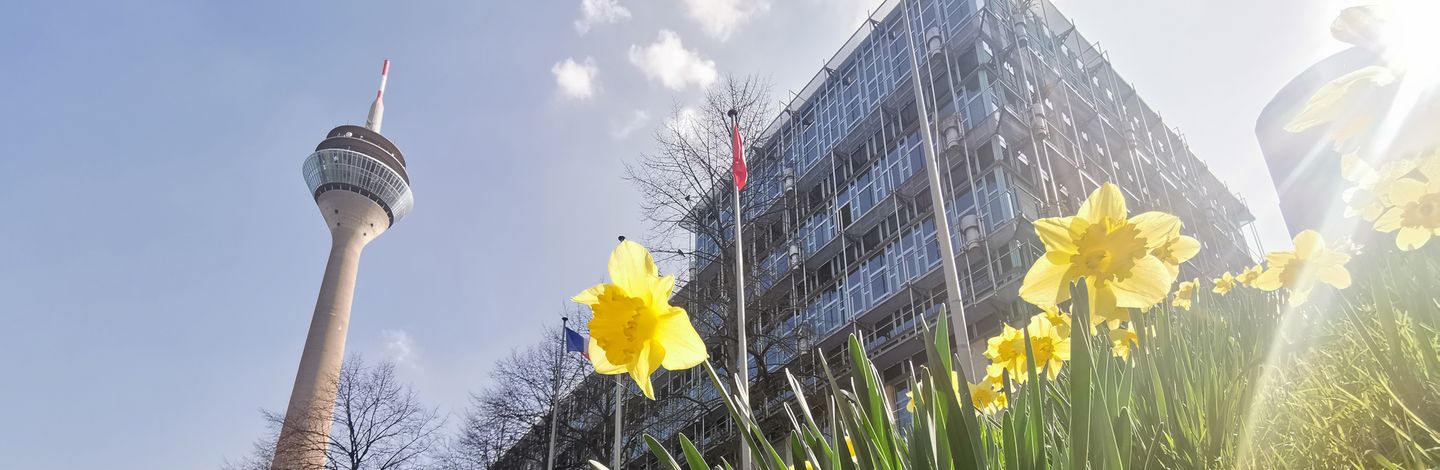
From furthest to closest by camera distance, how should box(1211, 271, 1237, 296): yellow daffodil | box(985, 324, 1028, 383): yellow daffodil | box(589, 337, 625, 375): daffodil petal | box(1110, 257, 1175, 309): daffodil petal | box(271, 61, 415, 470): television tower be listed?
box(271, 61, 415, 470): television tower, box(1211, 271, 1237, 296): yellow daffodil, box(985, 324, 1028, 383): yellow daffodil, box(589, 337, 625, 375): daffodil petal, box(1110, 257, 1175, 309): daffodil petal

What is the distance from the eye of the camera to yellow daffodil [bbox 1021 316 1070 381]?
1.79 m

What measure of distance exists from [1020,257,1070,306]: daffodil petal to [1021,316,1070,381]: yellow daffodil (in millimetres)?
557

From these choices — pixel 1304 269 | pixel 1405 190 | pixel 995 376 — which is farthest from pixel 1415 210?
pixel 995 376

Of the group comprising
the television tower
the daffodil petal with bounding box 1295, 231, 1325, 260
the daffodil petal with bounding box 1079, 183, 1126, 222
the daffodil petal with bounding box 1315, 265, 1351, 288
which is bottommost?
the daffodil petal with bounding box 1079, 183, 1126, 222

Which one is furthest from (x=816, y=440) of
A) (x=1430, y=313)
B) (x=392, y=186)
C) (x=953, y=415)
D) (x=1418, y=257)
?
(x=392, y=186)

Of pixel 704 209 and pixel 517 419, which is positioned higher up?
pixel 704 209

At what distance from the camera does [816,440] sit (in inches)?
45.9

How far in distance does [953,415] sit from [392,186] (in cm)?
5601

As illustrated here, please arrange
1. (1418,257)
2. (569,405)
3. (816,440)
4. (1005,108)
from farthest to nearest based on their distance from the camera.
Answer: (569,405) < (1005,108) < (1418,257) < (816,440)

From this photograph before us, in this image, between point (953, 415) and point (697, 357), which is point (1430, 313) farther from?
point (697, 357)

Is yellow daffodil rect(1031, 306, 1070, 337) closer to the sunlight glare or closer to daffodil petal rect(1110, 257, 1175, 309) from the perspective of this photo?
daffodil petal rect(1110, 257, 1175, 309)

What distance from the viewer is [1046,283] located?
124 cm

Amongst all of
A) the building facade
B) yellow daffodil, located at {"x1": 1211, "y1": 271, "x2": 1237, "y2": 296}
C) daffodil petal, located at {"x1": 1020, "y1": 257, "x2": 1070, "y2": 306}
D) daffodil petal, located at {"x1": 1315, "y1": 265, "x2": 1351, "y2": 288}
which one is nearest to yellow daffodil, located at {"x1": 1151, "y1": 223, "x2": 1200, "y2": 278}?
daffodil petal, located at {"x1": 1020, "y1": 257, "x2": 1070, "y2": 306}

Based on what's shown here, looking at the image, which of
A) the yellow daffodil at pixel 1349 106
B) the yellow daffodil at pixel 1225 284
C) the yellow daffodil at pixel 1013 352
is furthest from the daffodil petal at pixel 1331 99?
the yellow daffodil at pixel 1225 284
